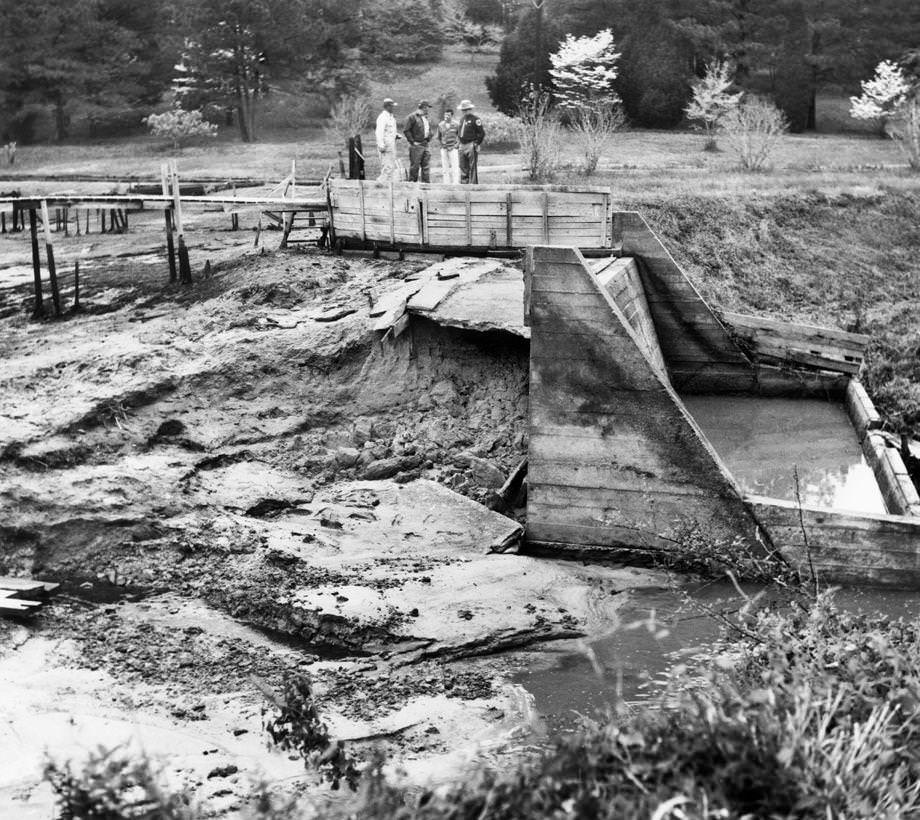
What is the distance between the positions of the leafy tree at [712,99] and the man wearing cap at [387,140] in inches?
667

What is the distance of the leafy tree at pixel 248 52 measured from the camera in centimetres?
4559

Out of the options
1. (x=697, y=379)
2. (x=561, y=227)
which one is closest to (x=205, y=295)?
(x=561, y=227)

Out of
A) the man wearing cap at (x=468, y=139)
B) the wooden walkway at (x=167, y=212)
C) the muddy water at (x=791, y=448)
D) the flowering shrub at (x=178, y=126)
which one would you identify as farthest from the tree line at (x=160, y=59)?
the muddy water at (x=791, y=448)

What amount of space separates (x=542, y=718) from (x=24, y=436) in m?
8.26

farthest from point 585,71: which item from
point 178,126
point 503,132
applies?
point 178,126

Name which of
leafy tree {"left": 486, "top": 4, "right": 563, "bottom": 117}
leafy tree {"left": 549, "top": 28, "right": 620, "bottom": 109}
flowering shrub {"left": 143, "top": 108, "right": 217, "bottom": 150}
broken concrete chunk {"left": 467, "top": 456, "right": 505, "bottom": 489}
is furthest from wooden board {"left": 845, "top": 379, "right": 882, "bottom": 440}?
flowering shrub {"left": 143, "top": 108, "right": 217, "bottom": 150}

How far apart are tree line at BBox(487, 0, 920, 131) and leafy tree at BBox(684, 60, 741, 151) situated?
5.09ft

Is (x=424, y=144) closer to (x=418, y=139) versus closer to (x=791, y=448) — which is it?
(x=418, y=139)

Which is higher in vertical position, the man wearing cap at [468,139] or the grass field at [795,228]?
the man wearing cap at [468,139]

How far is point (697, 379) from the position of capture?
2100 centimetres

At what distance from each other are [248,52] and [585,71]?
41.9 feet

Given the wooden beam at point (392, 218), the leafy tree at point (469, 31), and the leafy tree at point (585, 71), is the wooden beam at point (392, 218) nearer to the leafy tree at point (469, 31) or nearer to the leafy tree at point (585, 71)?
the leafy tree at point (585, 71)

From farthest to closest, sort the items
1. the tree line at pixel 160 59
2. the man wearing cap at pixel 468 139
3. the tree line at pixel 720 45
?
the tree line at pixel 160 59
the tree line at pixel 720 45
the man wearing cap at pixel 468 139

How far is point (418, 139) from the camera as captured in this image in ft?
81.0
